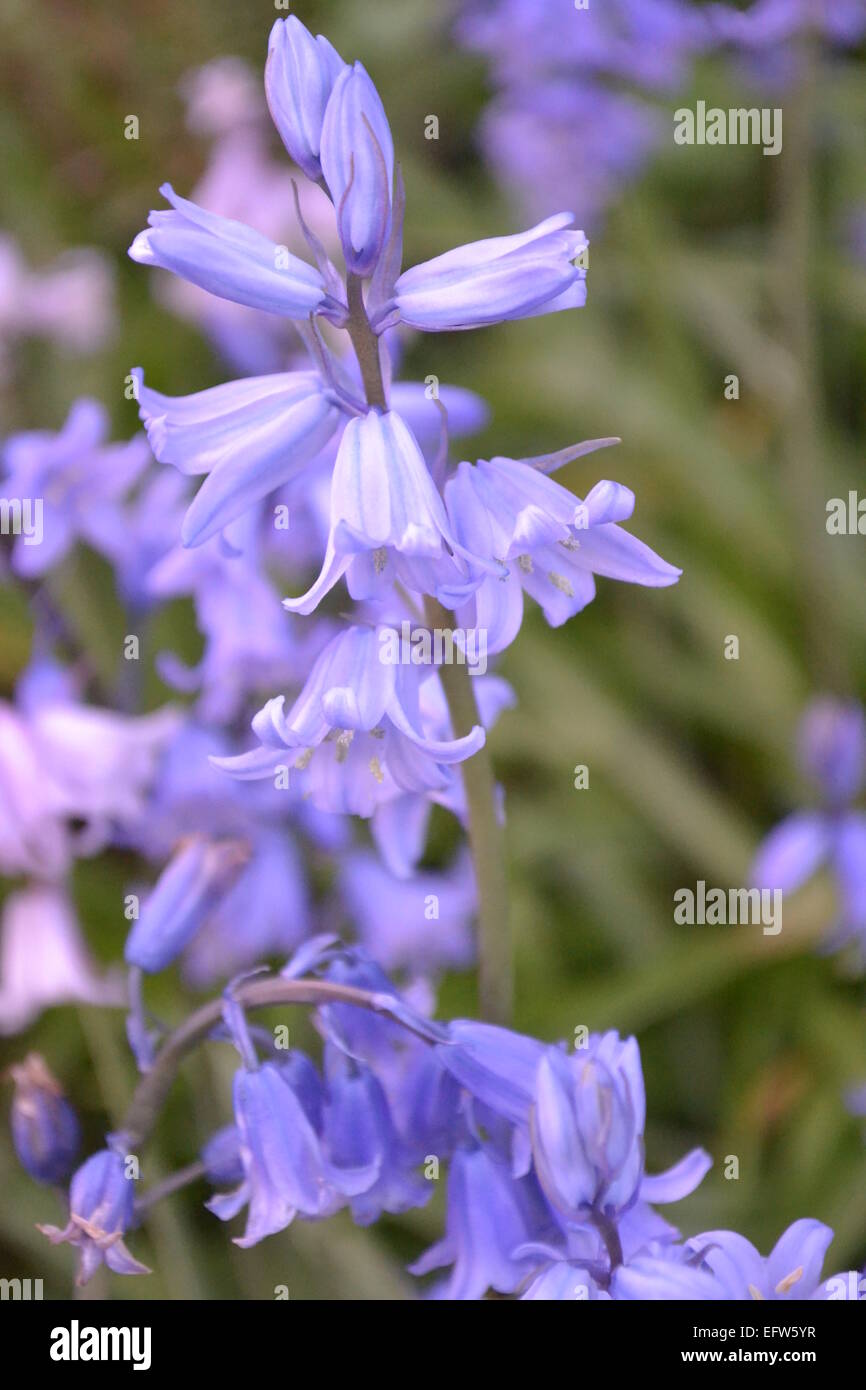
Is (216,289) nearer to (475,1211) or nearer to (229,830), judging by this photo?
(475,1211)

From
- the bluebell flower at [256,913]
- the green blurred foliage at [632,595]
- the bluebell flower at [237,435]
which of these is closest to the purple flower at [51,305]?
the green blurred foliage at [632,595]

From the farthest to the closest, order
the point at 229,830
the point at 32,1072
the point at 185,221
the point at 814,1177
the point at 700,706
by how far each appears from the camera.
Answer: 1. the point at 700,706
2. the point at 814,1177
3. the point at 229,830
4. the point at 32,1072
5. the point at 185,221

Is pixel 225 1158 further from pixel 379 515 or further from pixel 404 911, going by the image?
pixel 404 911

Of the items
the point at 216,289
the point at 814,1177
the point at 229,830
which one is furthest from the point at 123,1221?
the point at 814,1177

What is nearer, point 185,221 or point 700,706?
point 185,221

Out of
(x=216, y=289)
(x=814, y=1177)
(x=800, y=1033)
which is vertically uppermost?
(x=216, y=289)

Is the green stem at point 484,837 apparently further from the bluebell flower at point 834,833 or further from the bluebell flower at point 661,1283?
the bluebell flower at point 834,833
